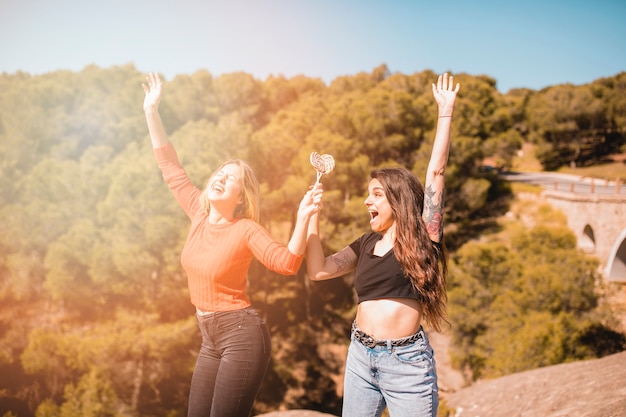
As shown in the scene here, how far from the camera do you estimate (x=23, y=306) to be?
9922 millimetres

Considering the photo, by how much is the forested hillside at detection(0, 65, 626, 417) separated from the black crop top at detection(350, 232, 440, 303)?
318 inches

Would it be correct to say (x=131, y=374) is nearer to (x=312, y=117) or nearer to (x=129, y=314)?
(x=129, y=314)

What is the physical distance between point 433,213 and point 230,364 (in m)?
1.14

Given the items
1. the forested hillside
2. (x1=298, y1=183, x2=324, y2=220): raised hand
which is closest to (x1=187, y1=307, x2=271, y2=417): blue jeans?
Answer: (x1=298, y1=183, x2=324, y2=220): raised hand

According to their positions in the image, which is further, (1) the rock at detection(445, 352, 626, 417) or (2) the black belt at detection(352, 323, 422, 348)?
(1) the rock at detection(445, 352, 626, 417)

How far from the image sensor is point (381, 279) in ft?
6.32

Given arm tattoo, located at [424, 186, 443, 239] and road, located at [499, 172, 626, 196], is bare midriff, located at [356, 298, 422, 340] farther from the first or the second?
road, located at [499, 172, 626, 196]

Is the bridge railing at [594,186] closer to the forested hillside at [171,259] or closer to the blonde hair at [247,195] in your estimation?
the forested hillside at [171,259]

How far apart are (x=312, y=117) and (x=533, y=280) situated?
→ 28.7 feet

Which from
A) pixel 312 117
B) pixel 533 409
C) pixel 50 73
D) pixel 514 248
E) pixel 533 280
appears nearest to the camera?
pixel 533 409

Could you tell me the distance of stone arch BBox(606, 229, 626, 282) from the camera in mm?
13164

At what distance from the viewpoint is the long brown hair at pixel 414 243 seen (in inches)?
73.9

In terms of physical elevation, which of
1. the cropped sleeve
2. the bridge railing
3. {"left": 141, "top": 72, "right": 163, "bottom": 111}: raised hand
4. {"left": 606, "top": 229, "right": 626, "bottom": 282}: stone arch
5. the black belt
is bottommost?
{"left": 606, "top": 229, "right": 626, "bottom": 282}: stone arch

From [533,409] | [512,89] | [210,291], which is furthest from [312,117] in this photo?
[512,89]
